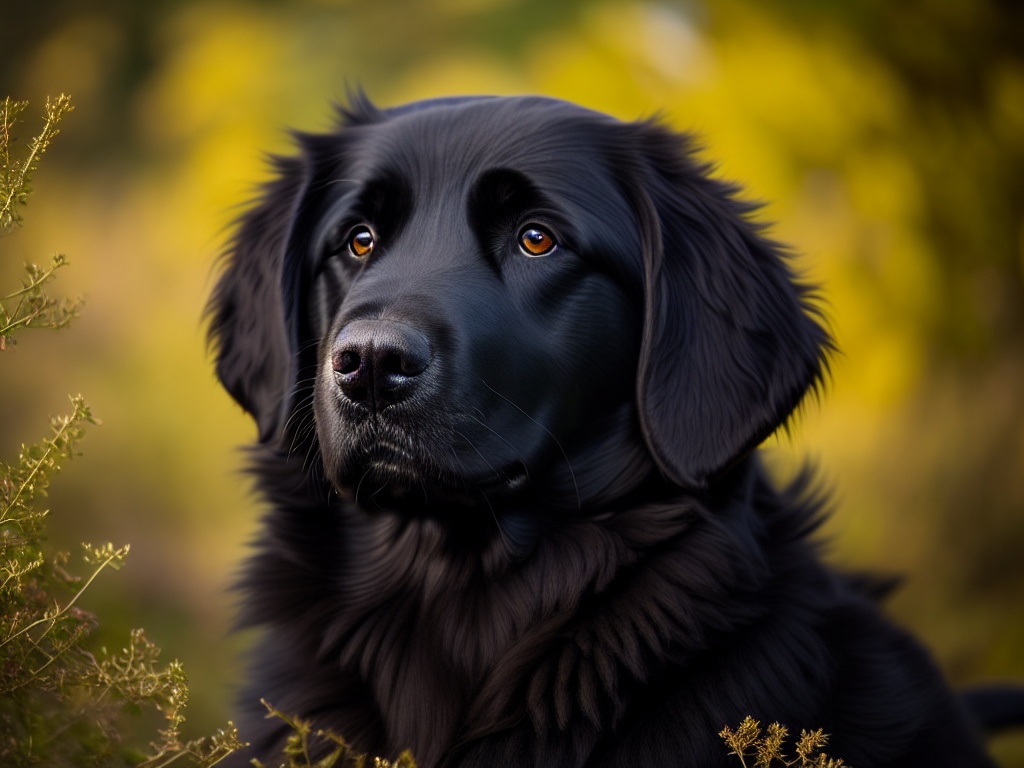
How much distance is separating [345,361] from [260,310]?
98 cm

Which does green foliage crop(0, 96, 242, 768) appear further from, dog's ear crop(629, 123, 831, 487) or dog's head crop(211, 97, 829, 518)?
dog's ear crop(629, 123, 831, 487)

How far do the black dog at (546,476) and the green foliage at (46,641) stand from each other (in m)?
0.71

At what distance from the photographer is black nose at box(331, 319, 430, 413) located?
2678 mm

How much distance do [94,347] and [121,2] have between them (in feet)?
6.77

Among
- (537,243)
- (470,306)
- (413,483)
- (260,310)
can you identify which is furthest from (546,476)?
(260,310)

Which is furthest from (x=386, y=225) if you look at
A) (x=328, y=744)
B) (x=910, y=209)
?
(x=910, y=209)

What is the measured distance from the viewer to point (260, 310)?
357 centimetres

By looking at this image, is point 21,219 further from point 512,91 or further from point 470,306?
point 512,91

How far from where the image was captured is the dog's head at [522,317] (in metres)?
2.83

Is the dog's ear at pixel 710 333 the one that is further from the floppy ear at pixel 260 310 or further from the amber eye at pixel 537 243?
the floppy ear at pixel 260 310

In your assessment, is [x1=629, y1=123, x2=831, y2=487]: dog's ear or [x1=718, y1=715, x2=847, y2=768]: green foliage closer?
[x1=718, y1=715, x2=847, y2=768]: green foliage

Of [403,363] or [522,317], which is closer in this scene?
[403,363]

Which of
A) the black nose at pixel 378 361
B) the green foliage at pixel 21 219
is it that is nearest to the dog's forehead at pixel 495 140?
the black nose at pixel 378 361

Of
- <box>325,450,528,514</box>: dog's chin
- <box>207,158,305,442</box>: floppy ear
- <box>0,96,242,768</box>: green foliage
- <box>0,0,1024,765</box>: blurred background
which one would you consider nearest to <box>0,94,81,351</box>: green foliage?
<box>0,96,242,768</box>: green foliage
